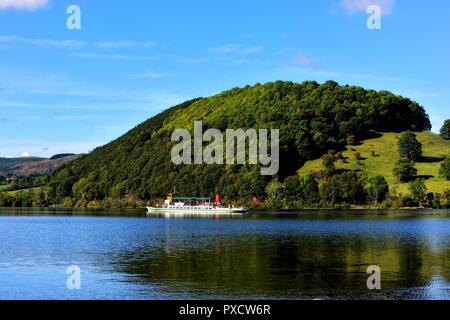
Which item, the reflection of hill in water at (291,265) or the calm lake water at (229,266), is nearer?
the calm lake water at (229,266)

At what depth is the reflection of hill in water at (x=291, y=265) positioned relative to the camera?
45.5 meters

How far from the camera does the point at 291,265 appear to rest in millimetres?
58875

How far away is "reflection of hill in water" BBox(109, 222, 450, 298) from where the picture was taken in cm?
4553

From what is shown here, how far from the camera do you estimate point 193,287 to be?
46594 millimetres

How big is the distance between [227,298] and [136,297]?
624cm

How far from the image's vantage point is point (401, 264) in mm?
60031

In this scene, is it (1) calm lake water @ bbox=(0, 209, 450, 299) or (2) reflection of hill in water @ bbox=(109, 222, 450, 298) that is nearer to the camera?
(1) calm lake water @ bbox=(0, 209, 450, 299)
